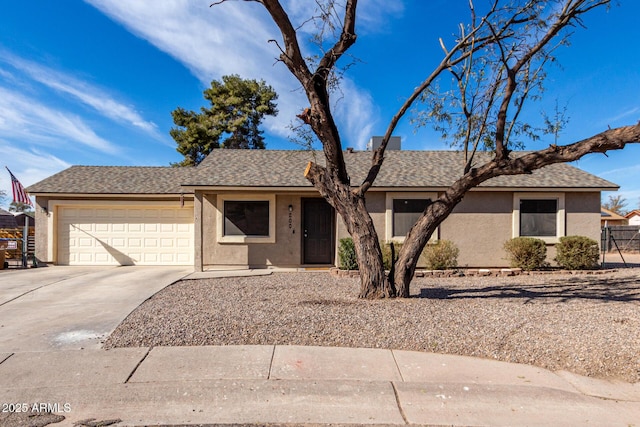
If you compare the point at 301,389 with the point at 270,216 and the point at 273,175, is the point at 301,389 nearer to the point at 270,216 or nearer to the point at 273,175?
the point at 270,216

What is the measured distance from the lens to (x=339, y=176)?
7.59 metres

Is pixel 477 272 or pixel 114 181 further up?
pixel 114 181

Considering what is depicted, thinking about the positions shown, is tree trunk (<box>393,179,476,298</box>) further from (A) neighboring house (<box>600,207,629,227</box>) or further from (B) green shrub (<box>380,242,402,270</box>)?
(A) neighboring house (<box>600,207,629,227</box>)

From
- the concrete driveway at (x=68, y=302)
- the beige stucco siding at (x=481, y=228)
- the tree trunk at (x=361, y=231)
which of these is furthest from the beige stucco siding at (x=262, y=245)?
the tree trunk at (x=361, y=231)

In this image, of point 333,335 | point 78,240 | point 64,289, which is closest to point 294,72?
point 333,335

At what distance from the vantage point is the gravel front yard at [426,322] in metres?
5.04

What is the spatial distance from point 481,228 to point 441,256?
6.45ft

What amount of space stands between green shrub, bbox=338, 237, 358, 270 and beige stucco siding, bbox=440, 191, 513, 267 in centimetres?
325

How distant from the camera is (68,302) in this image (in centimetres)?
768

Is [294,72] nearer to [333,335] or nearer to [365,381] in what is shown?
[333,335]

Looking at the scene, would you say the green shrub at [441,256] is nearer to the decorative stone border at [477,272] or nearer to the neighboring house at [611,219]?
the decorative stone border at [477,272]

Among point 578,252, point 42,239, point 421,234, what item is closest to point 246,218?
point 421,234

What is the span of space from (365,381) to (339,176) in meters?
4.21

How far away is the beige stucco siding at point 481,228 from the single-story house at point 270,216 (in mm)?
32
